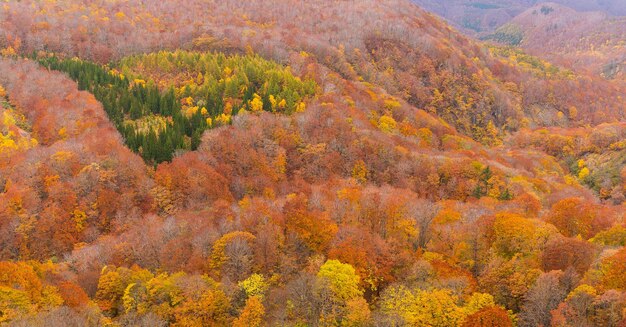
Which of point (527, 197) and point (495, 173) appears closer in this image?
point (527, 197)

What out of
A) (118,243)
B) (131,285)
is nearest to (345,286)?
(131,285)

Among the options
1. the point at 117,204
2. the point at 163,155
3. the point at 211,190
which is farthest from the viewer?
the point at 163,155

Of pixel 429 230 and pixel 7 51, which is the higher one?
pixel 429 230

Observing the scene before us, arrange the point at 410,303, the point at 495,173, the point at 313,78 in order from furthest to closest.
Result: the point at 313,78 < the point at 495,173 < the point at 410,303

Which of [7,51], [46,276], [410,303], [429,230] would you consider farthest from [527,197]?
[7,51]

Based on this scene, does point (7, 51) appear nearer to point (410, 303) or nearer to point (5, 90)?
point (5, 90)

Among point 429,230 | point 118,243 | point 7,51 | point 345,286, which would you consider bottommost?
point 7,51
